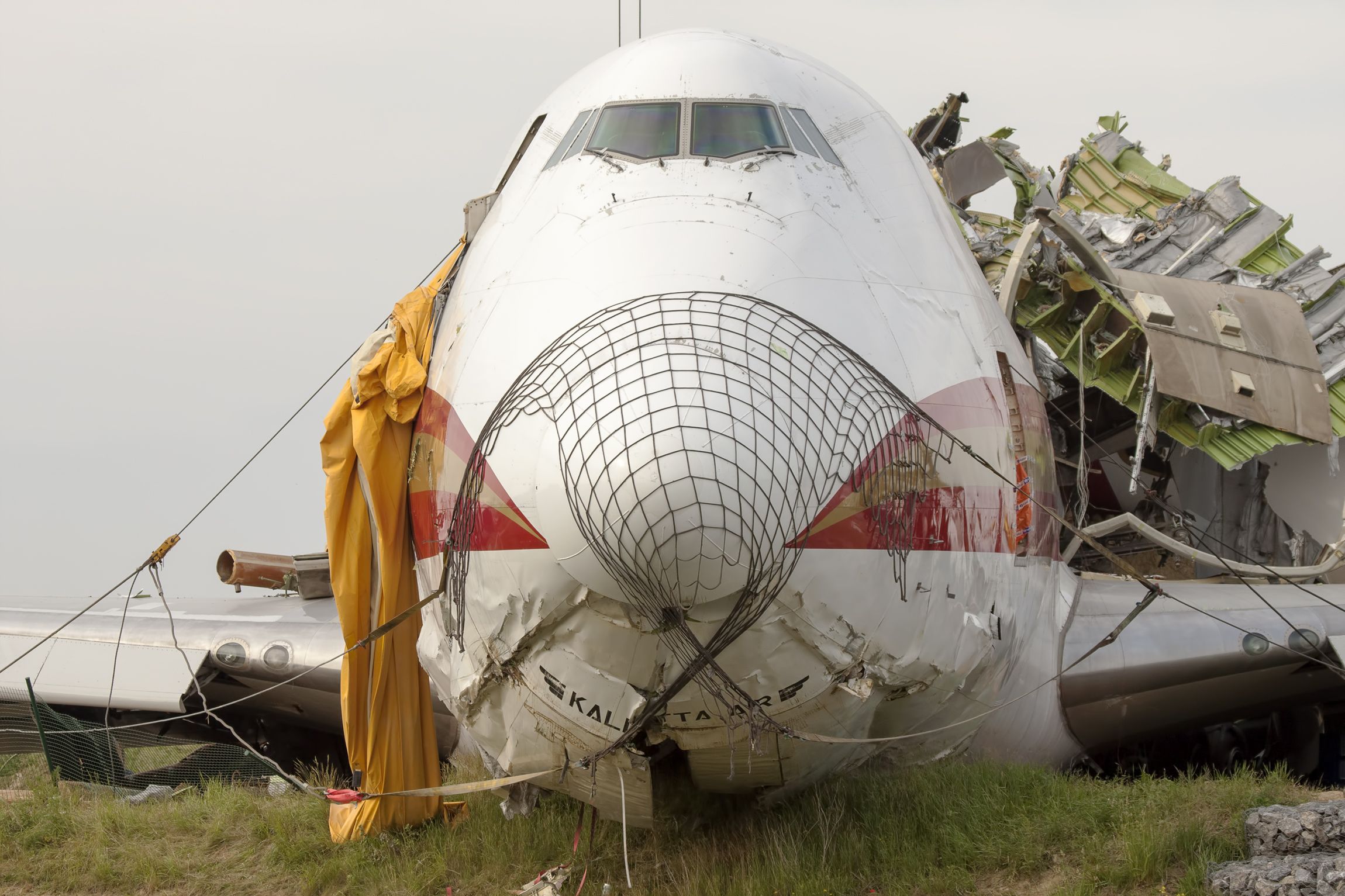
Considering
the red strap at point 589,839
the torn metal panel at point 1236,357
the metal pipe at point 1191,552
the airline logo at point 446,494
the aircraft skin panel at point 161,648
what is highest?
the torn metal panel at point 1236,357

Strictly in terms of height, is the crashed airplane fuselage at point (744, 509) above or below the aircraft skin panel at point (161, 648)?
above

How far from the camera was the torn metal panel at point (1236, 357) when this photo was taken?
10.7 metres

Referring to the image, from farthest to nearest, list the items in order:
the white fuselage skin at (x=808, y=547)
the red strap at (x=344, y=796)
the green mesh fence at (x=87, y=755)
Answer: the green mesh fence at (x=87, y=755)
the red strap at (x=344, y=796)
the white fuselage skin at (x=808, y=547)

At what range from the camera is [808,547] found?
5082 mm

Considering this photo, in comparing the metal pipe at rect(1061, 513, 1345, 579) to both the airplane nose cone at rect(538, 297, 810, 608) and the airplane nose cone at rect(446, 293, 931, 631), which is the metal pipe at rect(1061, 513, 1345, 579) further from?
the airplane nose cone at rect(538, 297, 810, 608)

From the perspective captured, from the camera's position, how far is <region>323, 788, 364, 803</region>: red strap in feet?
23.7

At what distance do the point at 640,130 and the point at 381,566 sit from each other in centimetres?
260

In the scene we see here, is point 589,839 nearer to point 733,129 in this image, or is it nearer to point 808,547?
point 808,547

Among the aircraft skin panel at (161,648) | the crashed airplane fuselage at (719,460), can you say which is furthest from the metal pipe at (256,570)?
the crashed airplane fuselage at (719,460)

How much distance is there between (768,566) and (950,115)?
36.4ft

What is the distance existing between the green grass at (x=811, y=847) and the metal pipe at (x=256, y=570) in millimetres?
3212

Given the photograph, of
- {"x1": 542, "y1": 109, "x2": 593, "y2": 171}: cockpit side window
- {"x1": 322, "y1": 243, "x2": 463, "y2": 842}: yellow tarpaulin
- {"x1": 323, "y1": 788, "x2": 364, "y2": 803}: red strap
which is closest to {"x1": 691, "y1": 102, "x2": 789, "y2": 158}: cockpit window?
{"x1": 542, "y1": 109, "x2": 593, "y2": 171}: cockpit side window

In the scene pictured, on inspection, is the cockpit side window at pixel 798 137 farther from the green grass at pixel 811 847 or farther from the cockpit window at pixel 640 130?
the green grass at pixel 811 847

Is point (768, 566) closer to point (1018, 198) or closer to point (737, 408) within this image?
point (737, 408)
